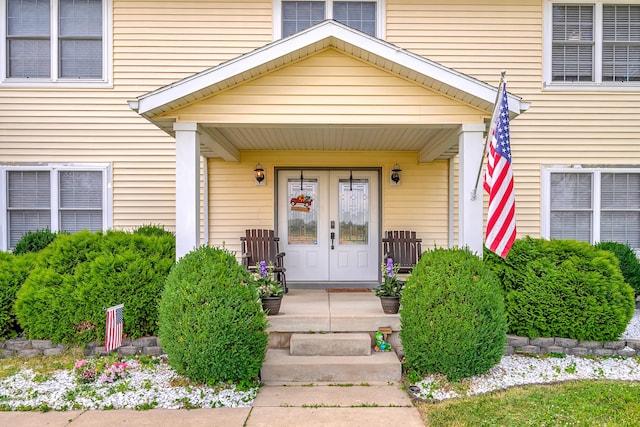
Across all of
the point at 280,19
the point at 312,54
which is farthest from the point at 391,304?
the point at 280,19

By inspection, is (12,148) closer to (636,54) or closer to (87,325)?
(87,325)

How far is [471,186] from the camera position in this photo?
4961 millimetres

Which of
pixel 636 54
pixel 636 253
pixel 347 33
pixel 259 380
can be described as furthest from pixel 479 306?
pixel 636 54

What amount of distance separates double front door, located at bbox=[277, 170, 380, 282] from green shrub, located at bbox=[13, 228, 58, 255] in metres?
3.80

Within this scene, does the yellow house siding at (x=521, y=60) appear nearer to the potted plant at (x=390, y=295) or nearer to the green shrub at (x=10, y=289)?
the potted plant at (x=390, y=295)

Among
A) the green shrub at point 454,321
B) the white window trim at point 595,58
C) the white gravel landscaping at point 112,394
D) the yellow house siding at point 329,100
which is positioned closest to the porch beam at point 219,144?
the yellow house siding at point 329,100

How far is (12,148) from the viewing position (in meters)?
7.30

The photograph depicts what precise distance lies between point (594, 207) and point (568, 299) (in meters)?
3.42

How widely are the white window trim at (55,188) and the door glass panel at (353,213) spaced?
156 inches

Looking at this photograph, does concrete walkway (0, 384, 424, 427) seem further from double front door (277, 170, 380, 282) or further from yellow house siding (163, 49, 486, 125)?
double front door (277, 170, 380, 282)

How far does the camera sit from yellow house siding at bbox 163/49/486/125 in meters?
4.91

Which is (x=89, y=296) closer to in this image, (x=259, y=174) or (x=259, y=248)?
(x=259, y=248)

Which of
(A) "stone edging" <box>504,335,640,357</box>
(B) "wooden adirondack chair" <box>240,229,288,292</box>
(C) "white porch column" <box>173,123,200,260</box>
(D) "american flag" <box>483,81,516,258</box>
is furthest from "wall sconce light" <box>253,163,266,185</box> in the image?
(A) "stone edging" <box>504,335,640,357</box>

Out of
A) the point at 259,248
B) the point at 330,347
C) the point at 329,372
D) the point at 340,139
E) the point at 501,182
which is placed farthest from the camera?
the point at 259,248
